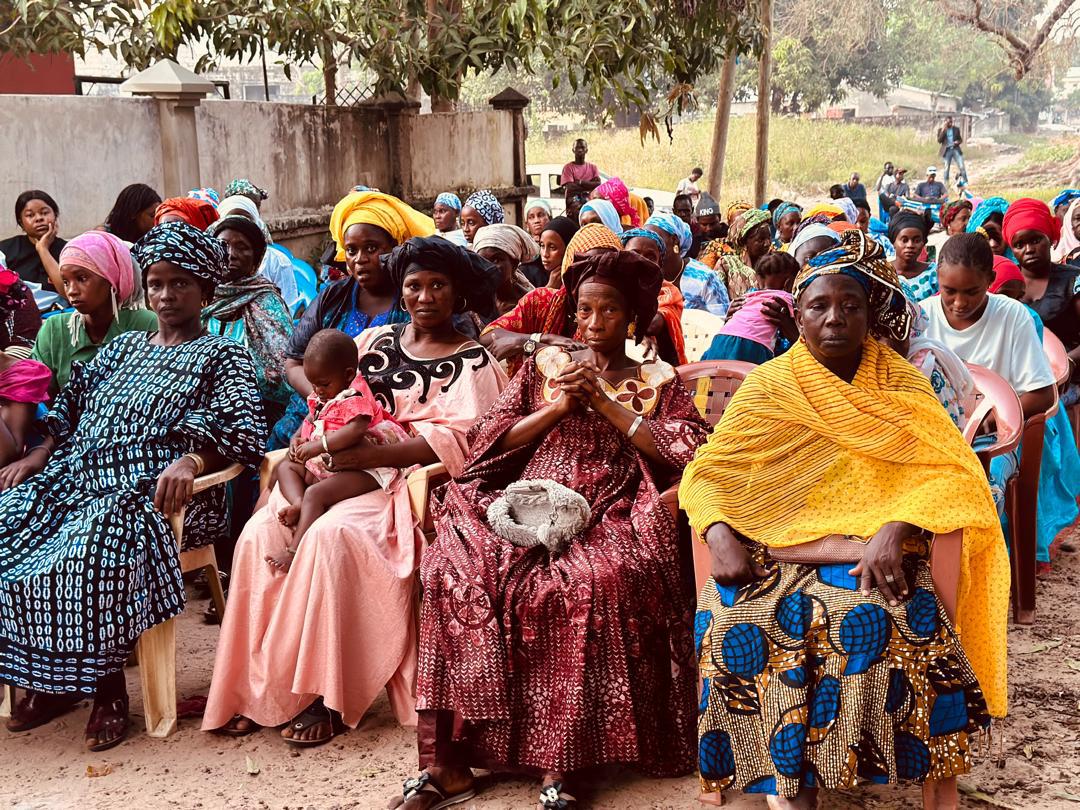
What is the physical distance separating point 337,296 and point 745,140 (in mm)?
35951

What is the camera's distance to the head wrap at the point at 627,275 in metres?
3.97

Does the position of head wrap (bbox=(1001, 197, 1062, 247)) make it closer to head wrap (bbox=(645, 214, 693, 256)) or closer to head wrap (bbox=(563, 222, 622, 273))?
head wrap (bbox=(645, 214, 693, 256))

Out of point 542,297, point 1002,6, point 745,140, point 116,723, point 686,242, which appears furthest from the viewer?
point 745,140

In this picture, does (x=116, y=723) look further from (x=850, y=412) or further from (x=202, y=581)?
(x=850, y=412)

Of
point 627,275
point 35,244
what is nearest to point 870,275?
point 627,275

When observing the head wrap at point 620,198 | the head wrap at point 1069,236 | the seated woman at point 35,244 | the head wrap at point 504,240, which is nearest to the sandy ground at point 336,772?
the head wrap at point 504,240

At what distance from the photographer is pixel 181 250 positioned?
14.5 ft

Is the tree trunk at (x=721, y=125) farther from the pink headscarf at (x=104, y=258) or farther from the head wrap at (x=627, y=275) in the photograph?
the head wrap at (x=627, y=275)

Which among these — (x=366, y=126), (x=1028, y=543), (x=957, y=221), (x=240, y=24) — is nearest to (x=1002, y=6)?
(x=957, y=221)

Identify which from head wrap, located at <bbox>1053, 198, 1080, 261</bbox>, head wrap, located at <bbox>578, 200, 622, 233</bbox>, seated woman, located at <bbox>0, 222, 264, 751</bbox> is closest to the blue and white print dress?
seated woman, located at <bbox>0, 222, 264, 751</bbox>

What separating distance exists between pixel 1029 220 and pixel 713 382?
309 cm

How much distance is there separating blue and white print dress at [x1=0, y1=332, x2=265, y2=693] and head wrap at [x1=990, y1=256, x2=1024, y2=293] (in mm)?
4040

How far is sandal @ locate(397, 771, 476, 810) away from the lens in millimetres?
3549

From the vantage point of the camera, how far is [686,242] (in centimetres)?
791
